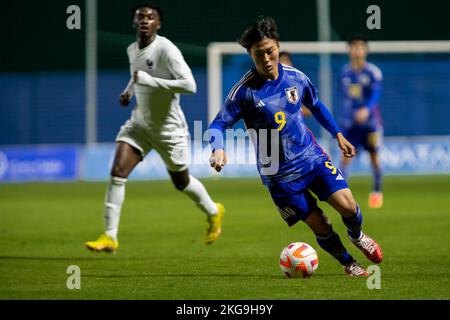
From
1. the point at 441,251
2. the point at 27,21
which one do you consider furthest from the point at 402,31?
the point at 441,251

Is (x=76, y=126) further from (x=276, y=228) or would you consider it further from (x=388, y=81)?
(x=276, y=228)

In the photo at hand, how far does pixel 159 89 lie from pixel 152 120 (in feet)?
1.11

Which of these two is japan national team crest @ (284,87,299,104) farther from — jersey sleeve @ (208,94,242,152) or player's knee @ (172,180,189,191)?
player's knee @ (172,180,189,191)

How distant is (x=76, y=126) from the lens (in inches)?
1153

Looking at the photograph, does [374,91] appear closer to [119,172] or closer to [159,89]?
[159,89]

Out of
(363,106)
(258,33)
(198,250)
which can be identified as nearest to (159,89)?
(198,250)

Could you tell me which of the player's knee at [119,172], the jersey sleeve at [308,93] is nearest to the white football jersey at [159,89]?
the player's knee at [119,172]

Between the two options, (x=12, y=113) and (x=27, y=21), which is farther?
(x=12, y=113)

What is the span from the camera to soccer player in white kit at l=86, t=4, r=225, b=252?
935cm

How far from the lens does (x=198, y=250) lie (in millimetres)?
10219

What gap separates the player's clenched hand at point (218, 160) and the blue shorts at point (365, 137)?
8.71 metres

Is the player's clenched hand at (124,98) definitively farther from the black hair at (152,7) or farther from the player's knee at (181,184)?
the player's knee at (181,184)

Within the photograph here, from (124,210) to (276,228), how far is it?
152 inches

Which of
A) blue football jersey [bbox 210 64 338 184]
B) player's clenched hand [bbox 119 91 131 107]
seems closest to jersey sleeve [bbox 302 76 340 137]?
blue football jersey [bbox 210 64 338 184]
